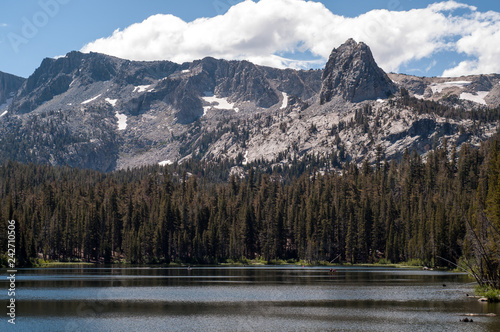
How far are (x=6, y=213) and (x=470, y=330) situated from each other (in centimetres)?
11911

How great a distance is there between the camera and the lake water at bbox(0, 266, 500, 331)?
6028 centimetres

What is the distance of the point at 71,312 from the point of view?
68.5m

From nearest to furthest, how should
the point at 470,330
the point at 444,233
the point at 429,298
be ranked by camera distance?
the point at 470,330, the point at 429,298, the point at 444,233

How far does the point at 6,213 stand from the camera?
142500 mm

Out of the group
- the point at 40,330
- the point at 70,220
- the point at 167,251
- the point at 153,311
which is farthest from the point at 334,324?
the point at 70,220

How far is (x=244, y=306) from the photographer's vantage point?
246ft

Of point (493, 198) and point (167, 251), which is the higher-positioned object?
point (493, 198)

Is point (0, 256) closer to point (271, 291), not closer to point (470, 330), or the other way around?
point (271, 291)

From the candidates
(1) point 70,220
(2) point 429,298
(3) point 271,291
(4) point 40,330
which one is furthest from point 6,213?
(2) point 429,298

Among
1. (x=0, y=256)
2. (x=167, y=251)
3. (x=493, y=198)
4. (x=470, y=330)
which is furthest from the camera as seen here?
(x=167, y=251)

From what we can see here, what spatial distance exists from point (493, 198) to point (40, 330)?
66711 mm

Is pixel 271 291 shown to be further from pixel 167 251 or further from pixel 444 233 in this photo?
pixel 167 251

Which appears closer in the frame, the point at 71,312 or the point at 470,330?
the point at 470,330

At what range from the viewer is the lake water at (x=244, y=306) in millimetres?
60281
